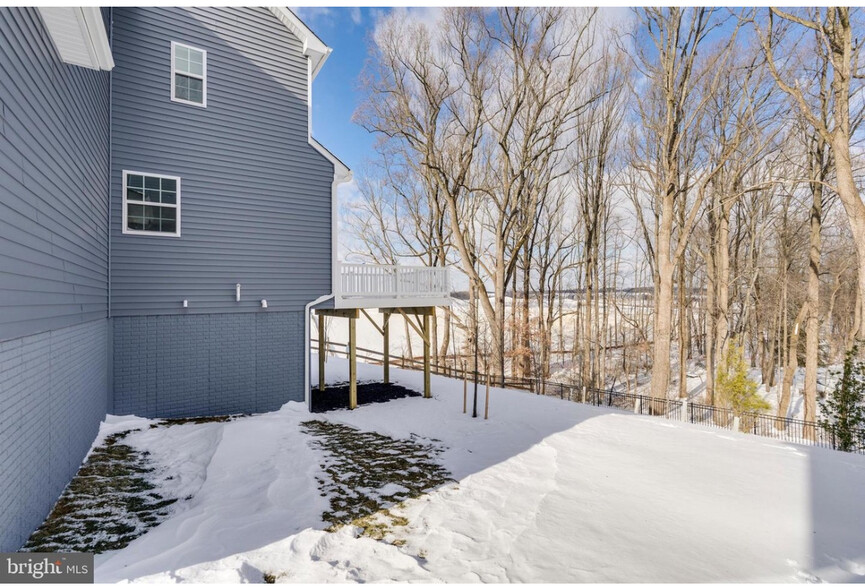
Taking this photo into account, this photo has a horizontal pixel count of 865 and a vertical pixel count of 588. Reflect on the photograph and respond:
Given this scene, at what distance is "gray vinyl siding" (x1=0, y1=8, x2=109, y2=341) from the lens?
339 centimetres

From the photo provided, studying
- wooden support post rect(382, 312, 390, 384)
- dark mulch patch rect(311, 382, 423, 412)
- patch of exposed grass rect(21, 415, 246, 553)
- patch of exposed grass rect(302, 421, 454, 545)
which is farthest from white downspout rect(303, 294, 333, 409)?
patch of exposed grass rect(21, 415, 246, 553)

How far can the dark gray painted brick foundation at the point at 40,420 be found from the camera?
3383 millimetres

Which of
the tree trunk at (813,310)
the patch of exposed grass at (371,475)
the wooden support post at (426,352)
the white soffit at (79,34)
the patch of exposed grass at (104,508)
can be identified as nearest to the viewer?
the patch of exposed grass at (104,508)

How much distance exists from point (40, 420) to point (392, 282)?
7.04m

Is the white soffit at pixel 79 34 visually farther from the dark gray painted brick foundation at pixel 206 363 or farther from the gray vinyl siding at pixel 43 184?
the dark gray painted brick foundation at pixel 206 363

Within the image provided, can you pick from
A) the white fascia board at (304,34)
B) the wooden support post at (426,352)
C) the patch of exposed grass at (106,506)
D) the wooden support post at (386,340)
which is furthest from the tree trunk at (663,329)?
the patch of exposed grass at (106,506)

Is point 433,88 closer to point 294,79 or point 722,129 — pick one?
point 294,79

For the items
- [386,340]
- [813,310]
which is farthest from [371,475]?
[813,310]

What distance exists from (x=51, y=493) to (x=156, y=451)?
1.97m

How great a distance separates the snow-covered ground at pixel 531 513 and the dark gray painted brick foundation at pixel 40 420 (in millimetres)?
953

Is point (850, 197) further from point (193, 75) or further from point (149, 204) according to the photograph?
point (149, 204)

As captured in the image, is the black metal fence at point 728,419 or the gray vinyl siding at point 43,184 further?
the black metal fence at point 728,419

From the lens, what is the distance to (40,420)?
4145 millimetres

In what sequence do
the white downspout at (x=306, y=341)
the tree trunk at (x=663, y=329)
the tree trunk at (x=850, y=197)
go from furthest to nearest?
the tree trunk at (x=663, y=329) < the white downspout at (x=306, y=341) < the tree trunk at (x=850, y=197)
